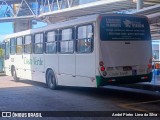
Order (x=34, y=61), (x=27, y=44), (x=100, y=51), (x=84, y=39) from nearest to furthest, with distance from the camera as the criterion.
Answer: (x=100, y=51) → (x=84, y=39) → (x=34, y=61) → (x=27, y=44)

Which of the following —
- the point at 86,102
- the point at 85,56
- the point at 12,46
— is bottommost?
the point at 86,102

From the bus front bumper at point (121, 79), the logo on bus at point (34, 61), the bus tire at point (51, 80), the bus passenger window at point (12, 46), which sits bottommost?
the bus tire at point (51, 80)

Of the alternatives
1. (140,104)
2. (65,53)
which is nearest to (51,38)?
(65,53)

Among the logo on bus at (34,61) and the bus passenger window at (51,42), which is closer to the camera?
the bus passenger window at (51,42)

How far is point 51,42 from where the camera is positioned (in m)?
15.6

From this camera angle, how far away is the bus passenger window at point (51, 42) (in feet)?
50.3

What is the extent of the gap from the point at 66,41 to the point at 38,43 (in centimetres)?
304

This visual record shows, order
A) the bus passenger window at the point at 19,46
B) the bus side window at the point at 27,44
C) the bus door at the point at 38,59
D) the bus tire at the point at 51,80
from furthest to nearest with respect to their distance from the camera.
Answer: the bus passenger window at the point at 19,46, the bus side window at the point at 27,44, the bus door at the point at 38,59, the bus tire at the point at 51,80

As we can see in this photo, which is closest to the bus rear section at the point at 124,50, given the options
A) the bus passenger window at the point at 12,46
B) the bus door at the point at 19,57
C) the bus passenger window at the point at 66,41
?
the bus passenger window at the point at 66,41

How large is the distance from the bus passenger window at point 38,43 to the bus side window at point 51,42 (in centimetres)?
61

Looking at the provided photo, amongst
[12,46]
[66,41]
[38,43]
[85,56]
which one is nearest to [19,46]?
[12,46]

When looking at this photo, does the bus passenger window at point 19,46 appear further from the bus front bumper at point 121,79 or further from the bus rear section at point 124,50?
the bus front bumper at point 121,79

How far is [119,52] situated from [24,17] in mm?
41950

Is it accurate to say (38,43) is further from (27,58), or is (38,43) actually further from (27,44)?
(27,58)
